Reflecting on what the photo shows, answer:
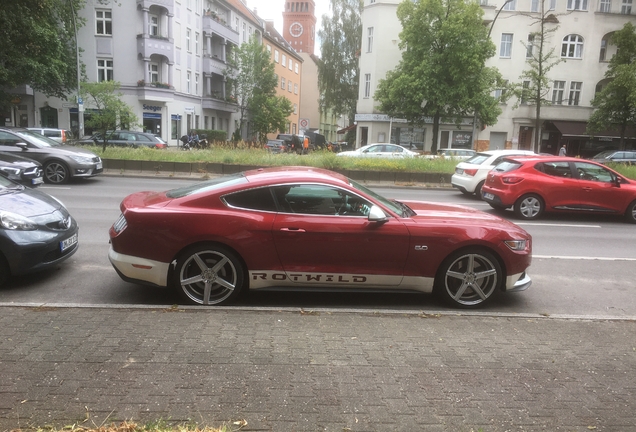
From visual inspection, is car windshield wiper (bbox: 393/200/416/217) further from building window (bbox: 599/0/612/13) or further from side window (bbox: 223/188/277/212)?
building window (bbox: 599/0/612/13)

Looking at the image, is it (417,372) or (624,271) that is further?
(624,271)

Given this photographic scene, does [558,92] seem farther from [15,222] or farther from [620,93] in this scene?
[15,222]

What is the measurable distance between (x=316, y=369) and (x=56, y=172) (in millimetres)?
14345

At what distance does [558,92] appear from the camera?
41.8 metres

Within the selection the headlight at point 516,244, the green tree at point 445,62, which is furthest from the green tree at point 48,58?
the headlight at point 516,244

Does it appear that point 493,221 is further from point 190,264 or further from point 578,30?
point 578,30

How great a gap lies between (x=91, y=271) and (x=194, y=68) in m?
43.6

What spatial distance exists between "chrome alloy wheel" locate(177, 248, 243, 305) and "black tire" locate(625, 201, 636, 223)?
1078 cm

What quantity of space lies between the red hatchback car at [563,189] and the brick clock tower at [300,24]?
3371 inches

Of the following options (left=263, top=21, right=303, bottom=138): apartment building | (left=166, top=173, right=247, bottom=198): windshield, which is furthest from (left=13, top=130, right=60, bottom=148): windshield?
(left=263, top=21, right=303, bottom=138): apartment building

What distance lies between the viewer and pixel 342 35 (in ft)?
169

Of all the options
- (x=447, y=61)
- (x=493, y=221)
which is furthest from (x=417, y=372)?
(x=447, y=61)

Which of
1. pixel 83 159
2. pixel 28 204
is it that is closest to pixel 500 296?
pixel 28 204

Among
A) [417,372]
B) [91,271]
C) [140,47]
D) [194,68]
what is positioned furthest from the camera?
[194,68]
